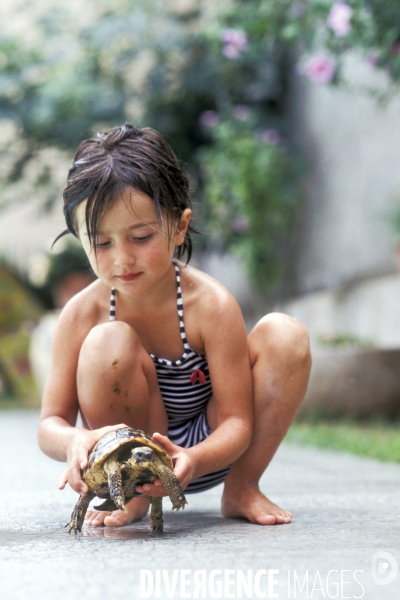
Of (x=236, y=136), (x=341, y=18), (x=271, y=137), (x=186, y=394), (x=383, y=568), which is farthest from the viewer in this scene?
(x=271, y=137)

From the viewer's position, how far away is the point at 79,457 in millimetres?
1696

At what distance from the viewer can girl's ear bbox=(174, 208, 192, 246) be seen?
1993 mm

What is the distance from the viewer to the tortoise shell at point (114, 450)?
1.63 m

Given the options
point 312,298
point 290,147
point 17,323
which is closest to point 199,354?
point 312,298

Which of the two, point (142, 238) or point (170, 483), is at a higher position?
point (142, 238)

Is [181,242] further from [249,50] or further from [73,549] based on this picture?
[249,50]

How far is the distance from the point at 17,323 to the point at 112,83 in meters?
2.31

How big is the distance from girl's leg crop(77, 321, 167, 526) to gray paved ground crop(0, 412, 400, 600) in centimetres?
24

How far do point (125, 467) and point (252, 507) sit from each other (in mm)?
477

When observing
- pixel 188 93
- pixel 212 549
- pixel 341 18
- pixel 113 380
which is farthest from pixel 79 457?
pixel 188 93

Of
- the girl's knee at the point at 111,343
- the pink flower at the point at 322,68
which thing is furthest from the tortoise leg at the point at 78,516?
the pink flower at the point at 322,68

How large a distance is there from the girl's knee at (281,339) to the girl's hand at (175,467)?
401 millimetres

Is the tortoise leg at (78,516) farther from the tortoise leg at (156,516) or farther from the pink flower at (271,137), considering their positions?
the pink flower at (271,137)

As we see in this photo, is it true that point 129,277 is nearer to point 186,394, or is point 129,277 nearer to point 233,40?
point 186,394
